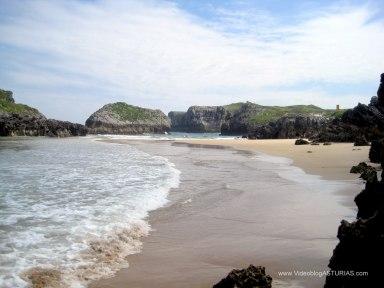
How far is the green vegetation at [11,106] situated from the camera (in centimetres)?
10015

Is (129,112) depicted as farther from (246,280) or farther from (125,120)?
(246,280)

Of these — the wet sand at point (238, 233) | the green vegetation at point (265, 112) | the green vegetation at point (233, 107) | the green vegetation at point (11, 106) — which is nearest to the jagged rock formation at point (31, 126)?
the green vegetation at point (11, 106)

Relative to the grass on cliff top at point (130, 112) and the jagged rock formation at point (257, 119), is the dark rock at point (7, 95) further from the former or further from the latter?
the jagged rock formation at point (257, 119)

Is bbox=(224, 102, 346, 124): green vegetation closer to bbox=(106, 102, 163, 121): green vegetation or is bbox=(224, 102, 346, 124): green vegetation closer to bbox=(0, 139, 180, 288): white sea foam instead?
bbox=(106, 102, 163, 121): green vegetation

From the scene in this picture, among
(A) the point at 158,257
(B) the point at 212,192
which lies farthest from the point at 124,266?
(B) the point at 212,192

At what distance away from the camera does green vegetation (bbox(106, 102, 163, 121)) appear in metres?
147

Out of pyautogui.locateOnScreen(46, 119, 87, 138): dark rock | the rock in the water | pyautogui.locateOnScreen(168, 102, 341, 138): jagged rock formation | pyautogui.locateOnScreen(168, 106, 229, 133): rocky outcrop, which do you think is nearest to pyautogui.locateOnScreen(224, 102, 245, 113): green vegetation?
pyautogui.locateOnScreen(168, 102, 341, 138): jagged rock formation

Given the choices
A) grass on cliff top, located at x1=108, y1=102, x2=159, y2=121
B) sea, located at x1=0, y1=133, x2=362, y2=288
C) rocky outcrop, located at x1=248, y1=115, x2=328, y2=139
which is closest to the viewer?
sea, located at x1=0, y1=133, x2=362, y2=288

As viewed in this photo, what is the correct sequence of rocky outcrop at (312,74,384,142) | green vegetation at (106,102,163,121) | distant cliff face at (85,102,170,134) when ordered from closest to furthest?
rocky outcrop at (312,74,384,142) → distant cliff face at (85,102,170,134) → green vegetation at (106,102,163,121)

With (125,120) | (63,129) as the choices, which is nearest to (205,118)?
(125,120)

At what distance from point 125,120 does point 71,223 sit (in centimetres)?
13756

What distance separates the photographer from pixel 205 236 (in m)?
9.00

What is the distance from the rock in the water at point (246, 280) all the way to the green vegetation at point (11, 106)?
10223 centimetres

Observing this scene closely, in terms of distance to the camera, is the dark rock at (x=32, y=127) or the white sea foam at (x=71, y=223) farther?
the dark rock at (x=32, y=127)
